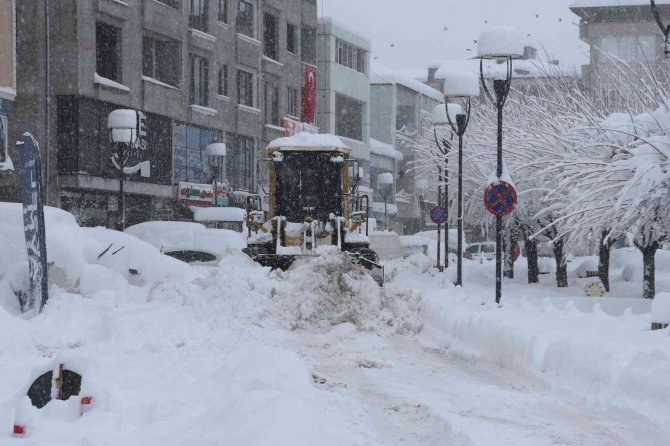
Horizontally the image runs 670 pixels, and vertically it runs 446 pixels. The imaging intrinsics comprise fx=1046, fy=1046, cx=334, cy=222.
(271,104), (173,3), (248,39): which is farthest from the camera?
(271,104)

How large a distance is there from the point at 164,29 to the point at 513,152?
57.9 feet

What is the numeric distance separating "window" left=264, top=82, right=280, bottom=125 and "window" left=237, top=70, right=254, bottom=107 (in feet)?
6.04

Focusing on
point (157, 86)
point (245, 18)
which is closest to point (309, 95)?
point (245, 18)

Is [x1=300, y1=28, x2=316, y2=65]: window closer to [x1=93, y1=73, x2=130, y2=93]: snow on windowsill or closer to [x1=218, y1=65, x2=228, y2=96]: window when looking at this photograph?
[x1=218, y1=65, x2=228, y2=96]: window

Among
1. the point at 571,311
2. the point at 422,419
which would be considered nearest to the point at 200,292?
the point at 571,311

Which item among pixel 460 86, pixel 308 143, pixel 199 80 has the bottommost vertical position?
pixel 308 143

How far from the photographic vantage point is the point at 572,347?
35.4 feet

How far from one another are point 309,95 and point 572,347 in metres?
43.6

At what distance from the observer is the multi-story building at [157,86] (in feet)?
109

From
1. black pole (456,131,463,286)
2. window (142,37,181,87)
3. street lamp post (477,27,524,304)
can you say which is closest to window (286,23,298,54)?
window (142,37,181,87)

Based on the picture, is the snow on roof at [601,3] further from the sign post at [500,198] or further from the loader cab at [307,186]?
the sign post at [500,198]

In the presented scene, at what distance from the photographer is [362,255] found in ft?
68.3

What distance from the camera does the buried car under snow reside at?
75.2ft

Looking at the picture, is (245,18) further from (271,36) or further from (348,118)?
(348,118)
